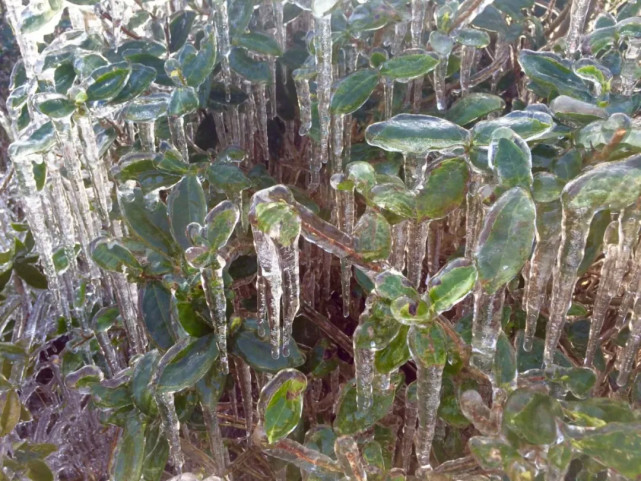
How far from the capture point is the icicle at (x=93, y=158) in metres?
0.92

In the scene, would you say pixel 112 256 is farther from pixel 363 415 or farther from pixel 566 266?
pixel 566 266

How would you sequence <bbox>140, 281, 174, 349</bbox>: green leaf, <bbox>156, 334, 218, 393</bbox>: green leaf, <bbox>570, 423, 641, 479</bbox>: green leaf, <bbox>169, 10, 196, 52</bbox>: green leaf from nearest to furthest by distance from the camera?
<bbox>570, 423, 641, 479</bbox>: green leaf → <bbox>156, 334, 218, 393</bbox>: green leaf → <bbox>140, 281, 174, 349</bbox>: green leaf → <bbox>169, 10, 196, 52</bbox>: green leaf

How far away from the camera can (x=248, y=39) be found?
3.25 feet

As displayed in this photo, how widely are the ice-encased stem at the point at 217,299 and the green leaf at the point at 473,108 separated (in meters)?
0.40

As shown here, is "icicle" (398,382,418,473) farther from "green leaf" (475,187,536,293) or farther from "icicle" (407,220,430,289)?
"green leaf" (475,187,536,293)

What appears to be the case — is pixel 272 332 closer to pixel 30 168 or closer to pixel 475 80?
pixel 30 168

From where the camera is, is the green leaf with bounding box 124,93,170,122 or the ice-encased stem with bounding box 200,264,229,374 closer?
the ice-encased stem with bounding box 200,264,229,374

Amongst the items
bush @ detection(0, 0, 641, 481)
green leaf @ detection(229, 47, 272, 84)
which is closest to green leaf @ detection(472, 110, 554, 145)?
bush @ detection(0, 0, 641, 481)

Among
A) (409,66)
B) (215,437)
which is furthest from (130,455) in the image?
(409,66)

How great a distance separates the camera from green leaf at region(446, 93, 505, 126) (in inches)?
34.5

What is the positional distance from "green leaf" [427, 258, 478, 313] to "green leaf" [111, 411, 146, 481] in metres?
0.46

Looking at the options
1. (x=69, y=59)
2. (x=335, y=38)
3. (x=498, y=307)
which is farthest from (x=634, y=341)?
(x=69, y=59)

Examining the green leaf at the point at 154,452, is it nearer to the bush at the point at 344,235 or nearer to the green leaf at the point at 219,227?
the bush at the point at 344,235

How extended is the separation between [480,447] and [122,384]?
0.50 m
